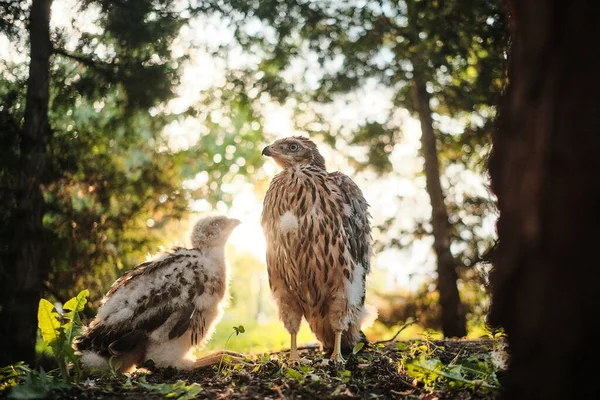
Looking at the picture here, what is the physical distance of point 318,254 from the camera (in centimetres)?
407

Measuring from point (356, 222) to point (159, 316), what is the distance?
1960mm

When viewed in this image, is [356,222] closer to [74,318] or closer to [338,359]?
[338,359]

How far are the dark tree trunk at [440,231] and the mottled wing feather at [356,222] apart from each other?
328cm

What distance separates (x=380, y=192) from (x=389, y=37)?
Result: 2.74 m

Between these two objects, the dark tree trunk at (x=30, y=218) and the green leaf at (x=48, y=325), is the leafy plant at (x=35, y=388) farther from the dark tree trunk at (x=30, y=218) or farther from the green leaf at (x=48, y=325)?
the dark tree trunk at (x=30, y=218)

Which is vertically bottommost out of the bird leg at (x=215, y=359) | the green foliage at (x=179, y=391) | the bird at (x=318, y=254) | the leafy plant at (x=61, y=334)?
the green foliage at (x=179, y=391)

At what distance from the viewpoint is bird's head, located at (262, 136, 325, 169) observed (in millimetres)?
4684

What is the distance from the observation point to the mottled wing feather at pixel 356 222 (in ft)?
14.1

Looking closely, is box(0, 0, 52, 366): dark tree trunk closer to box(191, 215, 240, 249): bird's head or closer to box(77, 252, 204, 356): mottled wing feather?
box(77, 252, 204, 356): mottled wing feather

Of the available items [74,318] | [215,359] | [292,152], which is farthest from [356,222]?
[74,318]

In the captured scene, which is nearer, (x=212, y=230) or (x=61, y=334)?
(x=61, y=334)

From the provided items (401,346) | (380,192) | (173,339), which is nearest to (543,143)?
(401,346)

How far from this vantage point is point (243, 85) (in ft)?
24.8

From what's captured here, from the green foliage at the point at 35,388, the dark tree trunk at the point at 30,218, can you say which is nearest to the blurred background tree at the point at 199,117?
the dark tree trunk at the point at 30,218
